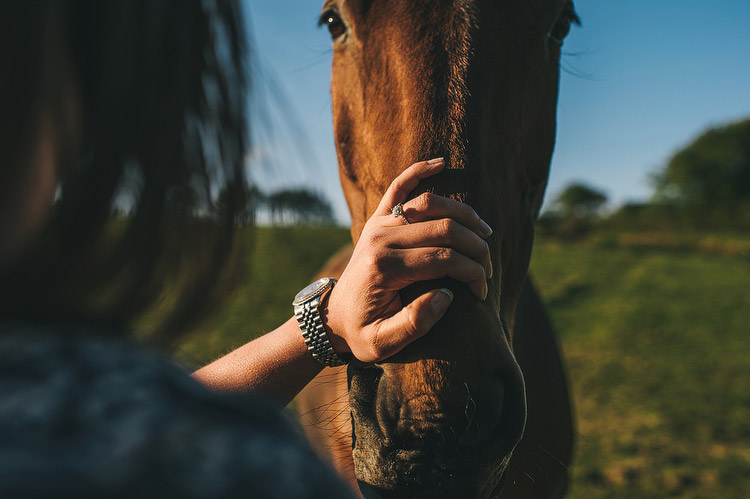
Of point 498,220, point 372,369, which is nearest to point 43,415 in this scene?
point 372,369

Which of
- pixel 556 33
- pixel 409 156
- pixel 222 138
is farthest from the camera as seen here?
pixel 556 33

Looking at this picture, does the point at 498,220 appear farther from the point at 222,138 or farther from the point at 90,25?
the point at 90,25

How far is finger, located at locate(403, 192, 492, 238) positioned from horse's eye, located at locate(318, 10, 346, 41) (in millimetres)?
1118

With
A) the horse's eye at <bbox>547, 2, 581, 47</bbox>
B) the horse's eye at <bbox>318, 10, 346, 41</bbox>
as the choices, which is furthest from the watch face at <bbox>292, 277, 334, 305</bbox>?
the horse's eye at <bbox>547, 2, 581, 47</bbox>

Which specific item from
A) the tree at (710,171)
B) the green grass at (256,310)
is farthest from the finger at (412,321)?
the tree at (710,171)

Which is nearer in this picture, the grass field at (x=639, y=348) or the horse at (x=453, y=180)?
the horse at (x=453, y=180)

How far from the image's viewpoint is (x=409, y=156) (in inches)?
57.2

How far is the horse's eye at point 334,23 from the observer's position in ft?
6.61

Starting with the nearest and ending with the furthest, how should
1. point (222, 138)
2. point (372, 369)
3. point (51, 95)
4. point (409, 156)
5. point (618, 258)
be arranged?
point (51, 95) < point (222, 138) < point (372, 369) < point (409, 156) < point (618, 258)

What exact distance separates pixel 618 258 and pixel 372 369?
56.3ft

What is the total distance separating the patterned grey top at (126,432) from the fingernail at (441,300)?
0.63 meters

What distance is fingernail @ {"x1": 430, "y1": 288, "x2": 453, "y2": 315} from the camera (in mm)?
1155

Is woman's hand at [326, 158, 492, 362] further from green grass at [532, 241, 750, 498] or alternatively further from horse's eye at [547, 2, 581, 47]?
green grass at [532, 241, 750, 498]

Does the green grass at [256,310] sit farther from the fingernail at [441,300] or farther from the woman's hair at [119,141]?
the woman's hair at [119,141]
